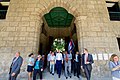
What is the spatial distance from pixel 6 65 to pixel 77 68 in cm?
352

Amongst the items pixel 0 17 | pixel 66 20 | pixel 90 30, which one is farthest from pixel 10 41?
pixel 66 20

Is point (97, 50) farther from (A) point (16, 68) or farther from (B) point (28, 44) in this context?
(A) point (16, 68)

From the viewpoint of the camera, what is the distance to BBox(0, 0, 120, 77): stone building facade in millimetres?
6914

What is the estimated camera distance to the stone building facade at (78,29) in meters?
6.91

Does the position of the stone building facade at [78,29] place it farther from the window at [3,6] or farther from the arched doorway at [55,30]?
the arched doorway at [55,30]

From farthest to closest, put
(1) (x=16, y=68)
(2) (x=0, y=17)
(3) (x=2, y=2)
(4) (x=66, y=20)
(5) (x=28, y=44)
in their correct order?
(4) (x=66, y=20) → (3) (x=2, y=2) → (2) (x=0, y=17) → (5) (x=28, y=44) → (1) (x=16, y=68)

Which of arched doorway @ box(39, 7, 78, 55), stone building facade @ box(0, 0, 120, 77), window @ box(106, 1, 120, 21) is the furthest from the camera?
arched doorway @ box(39, 7, 78, 55)

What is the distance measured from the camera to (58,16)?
37.6 feet

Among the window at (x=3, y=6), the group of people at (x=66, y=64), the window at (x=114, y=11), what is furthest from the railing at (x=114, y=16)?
the window at (x=3, y=6)

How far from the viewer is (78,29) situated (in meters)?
7.75

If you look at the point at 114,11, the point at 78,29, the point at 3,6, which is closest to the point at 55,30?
the point at 3,6

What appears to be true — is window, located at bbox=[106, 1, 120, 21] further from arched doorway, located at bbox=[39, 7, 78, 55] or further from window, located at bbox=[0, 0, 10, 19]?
window, located at bbox=[0, 0, 10, 19]

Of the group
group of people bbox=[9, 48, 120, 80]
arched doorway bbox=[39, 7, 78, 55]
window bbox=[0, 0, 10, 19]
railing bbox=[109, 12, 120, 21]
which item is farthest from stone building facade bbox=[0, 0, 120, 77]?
arched doorway bbox=[39, 7, 78, 55]

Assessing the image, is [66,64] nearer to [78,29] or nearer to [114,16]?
[78,29]
